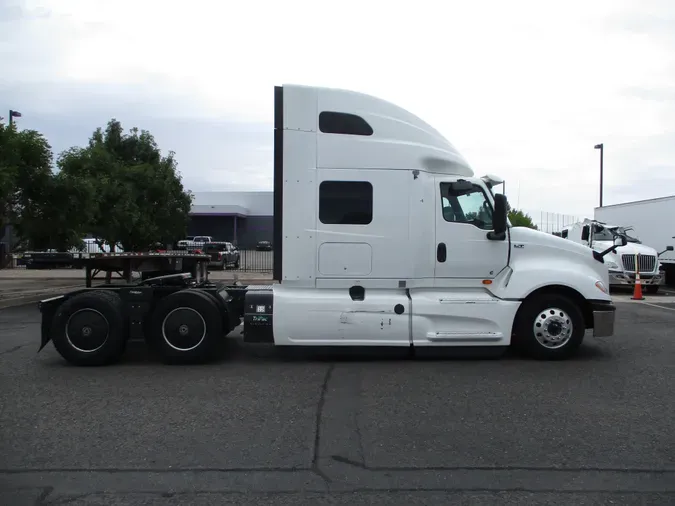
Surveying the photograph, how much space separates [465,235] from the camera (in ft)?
26.8

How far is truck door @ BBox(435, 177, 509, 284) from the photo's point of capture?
26.7ft

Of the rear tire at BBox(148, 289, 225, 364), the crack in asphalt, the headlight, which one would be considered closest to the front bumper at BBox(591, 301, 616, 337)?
the headlight

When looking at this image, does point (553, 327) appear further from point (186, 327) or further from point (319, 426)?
point (186, 327)

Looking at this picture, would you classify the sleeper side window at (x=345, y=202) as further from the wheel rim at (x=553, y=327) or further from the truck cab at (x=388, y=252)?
the wheel rim at (x=553, y=327)

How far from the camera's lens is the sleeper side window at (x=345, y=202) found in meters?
7.99

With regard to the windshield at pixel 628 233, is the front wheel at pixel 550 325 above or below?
below

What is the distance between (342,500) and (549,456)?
6.12 feet

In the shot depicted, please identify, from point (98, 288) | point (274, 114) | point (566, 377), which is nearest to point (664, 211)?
point (566, 377)

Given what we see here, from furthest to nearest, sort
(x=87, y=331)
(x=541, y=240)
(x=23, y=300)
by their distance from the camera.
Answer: (x=23, y=300), (x=541, y=240), (x=87, y=331)

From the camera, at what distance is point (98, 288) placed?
8438 mm

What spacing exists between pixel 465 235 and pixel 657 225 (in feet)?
52.4

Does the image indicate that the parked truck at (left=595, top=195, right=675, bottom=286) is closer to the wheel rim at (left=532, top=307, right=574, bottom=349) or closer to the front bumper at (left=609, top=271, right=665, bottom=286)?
the front bumper at (left=609, top=271, right=665, bottom=286)

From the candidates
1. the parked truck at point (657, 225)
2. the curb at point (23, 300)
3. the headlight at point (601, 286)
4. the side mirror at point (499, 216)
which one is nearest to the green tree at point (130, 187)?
the curb at point (23, 300)

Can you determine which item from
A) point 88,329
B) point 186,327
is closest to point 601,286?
point 186,327
